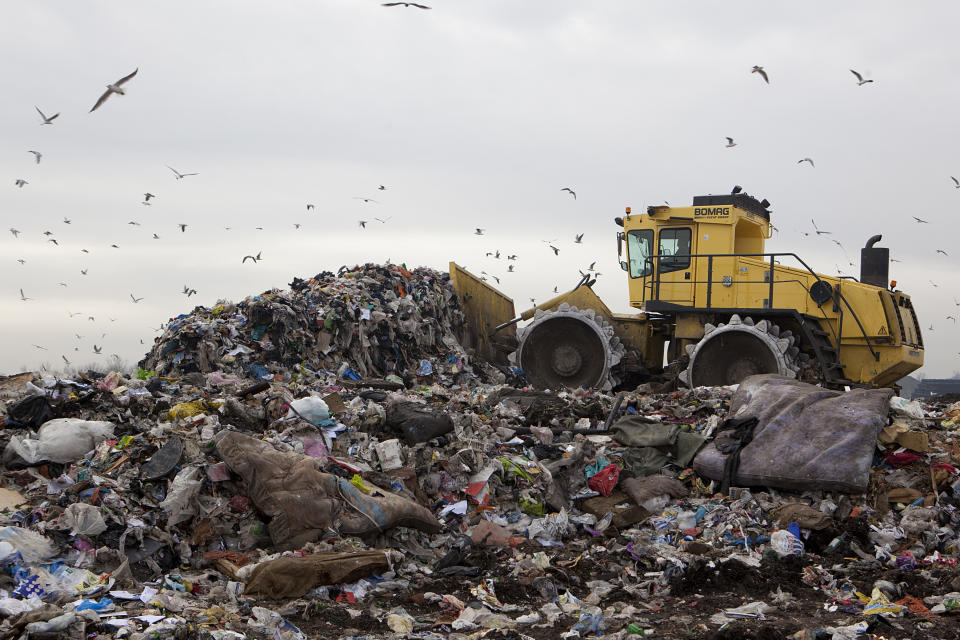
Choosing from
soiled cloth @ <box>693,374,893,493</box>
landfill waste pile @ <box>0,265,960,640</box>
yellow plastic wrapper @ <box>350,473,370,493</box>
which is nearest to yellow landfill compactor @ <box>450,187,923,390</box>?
landfill waste pile @ <box>0,265,960,640</box>

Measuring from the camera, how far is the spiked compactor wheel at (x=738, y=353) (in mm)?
11430

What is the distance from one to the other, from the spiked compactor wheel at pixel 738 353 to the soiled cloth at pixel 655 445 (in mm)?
3444

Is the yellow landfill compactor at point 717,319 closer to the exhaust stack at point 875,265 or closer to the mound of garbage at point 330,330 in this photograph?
the exhaust stack at point 875,265

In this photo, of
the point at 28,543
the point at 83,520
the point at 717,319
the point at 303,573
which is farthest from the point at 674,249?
the point at 28,543

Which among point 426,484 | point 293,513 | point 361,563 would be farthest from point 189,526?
point 426,484

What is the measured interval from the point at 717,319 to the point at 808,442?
4888mm

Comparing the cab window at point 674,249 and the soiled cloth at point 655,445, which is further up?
the cab window at point 674,249

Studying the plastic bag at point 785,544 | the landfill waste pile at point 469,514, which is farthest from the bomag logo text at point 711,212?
the plastic bag at point 785,544

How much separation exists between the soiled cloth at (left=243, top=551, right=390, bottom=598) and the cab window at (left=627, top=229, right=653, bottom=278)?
8.14 meters

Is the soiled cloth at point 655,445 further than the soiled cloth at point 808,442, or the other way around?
the soiled cloth at point 655,445

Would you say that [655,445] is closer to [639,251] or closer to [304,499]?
[304,499]

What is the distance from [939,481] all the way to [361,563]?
488 centimetres

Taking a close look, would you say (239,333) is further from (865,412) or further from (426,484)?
(865,412)

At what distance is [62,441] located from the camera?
275 inches
